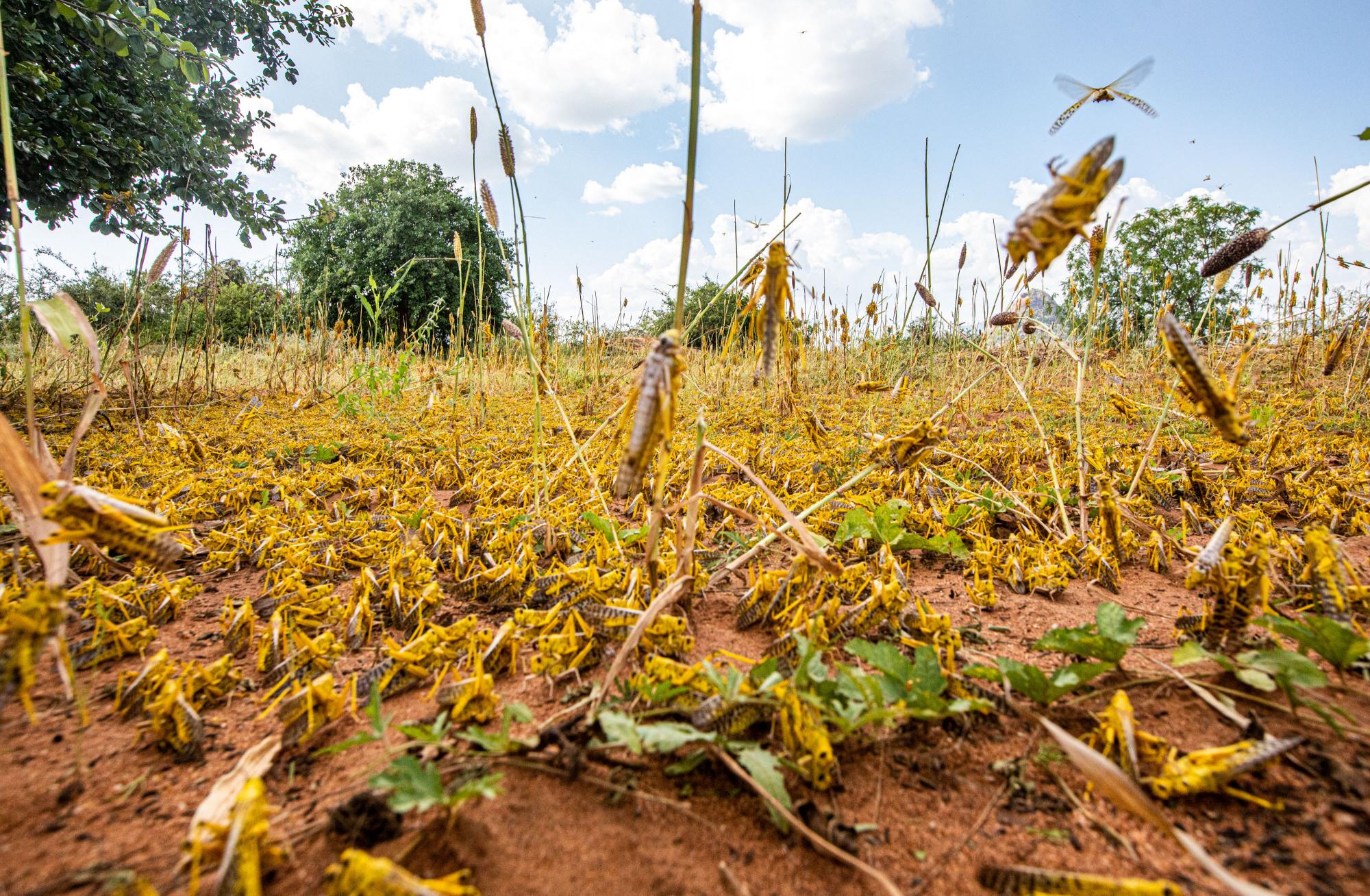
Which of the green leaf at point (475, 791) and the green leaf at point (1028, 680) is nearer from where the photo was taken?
the green leaf at point (475, 791)

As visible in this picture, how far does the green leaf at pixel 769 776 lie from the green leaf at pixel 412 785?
34 centimetres

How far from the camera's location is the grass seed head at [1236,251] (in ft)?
4.10

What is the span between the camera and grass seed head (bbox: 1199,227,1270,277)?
1251 millimetres

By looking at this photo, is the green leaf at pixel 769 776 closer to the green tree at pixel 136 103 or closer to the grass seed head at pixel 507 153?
the grass seed head at pixel 507 153

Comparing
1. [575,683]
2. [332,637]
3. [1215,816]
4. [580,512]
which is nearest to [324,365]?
[580,512]

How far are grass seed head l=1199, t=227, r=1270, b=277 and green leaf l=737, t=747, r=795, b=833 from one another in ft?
4.84

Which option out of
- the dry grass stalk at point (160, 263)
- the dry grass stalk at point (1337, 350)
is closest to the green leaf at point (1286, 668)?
the dry grass stalk at point (1337, 350)

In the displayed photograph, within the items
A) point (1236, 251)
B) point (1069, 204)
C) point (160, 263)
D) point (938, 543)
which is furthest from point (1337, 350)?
point (160, 263)

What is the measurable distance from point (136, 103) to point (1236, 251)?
5.77 meters

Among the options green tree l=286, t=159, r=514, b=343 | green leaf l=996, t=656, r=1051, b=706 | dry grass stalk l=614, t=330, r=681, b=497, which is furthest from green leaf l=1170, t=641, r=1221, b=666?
green tree l=286, t=159, r=514, b=343

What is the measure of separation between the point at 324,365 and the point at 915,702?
5987 mm

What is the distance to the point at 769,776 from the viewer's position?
649mm

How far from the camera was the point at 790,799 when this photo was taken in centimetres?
67

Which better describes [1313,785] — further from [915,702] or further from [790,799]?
[790,799]
